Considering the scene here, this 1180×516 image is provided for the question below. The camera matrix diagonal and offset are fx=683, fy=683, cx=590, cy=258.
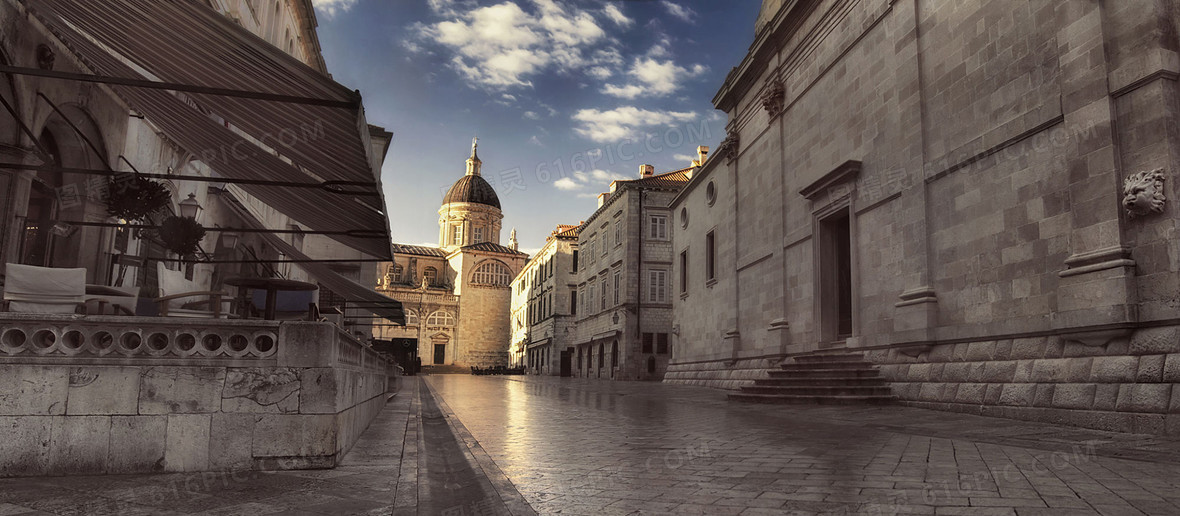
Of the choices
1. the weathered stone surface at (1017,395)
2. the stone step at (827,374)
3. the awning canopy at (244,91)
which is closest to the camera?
the awning canopy at (244,91)

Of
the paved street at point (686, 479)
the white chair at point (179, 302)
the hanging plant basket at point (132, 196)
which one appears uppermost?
the hanging plant basket at point (132, 196)

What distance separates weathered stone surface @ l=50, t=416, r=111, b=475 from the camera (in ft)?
13.9

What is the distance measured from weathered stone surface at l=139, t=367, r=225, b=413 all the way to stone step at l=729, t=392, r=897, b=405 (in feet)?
32.9

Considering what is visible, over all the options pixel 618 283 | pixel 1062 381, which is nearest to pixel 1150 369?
pixel 1062 381

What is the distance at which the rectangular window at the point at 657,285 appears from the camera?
37.2m

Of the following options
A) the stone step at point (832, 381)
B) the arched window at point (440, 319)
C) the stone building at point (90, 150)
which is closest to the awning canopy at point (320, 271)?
the stone building at point (90, 150)

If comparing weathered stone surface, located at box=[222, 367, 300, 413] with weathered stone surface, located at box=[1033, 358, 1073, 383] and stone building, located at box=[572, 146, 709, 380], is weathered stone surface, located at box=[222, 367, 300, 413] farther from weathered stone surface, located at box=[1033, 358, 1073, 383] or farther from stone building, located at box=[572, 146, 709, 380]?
stone building, located at box=[572, 146, 709, 380]

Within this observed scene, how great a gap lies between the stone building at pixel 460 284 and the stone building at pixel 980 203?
2174 inches

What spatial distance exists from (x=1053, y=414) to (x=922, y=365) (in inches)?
123

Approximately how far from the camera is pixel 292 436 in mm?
4574

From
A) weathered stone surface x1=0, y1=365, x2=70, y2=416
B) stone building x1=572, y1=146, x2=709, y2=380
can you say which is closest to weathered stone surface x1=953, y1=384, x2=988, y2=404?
weathered stone surface x1=0, y1=365, x2=70, y2=416

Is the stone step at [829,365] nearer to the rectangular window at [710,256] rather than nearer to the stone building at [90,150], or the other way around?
the stone building at [90,150]

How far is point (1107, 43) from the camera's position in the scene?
319 inches

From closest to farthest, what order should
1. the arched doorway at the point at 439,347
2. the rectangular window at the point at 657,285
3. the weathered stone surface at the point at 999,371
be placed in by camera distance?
the weathered stone surface at the point at 999,371, the rectangular window at the point at 657,285, the arched doorway at the point at 439,347
